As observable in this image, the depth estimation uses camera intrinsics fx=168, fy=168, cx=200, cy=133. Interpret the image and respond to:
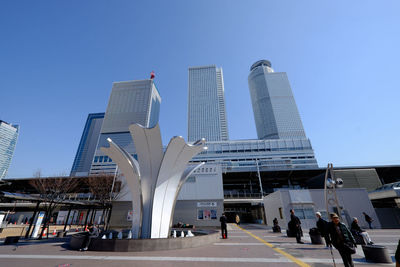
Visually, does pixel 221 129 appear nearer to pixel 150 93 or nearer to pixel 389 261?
pixel 150 93

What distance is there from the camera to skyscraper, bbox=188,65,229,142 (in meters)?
121

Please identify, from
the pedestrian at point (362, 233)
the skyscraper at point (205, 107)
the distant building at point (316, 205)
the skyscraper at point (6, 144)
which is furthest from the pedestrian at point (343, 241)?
the skyscraper at point (6, 144)

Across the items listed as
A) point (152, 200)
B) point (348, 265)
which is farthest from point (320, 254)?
point (152, 200)

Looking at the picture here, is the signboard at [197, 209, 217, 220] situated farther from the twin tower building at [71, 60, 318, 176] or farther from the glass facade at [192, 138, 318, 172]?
the twin tower building at [71, 60, 318, 176]

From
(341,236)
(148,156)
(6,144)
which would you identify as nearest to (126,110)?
(6,144)

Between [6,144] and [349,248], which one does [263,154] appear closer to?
[349,248]

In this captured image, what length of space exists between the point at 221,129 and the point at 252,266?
119 m

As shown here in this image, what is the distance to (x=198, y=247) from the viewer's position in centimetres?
845

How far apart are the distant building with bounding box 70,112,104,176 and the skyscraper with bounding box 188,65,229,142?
11153 centimetres

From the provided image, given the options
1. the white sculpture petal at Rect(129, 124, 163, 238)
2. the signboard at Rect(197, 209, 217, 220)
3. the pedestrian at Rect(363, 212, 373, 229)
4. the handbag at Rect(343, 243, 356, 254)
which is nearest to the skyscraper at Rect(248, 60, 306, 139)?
the pedestrian at Rect(363, 212, 373, 229)

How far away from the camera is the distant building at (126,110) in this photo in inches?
5027

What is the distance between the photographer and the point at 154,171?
10.1 metres

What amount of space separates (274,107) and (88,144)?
600 ft

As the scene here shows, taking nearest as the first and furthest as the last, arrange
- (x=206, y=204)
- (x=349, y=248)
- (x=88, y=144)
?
(x=349, y=248) → (x=206, y=204) → (x=88, y=144)
